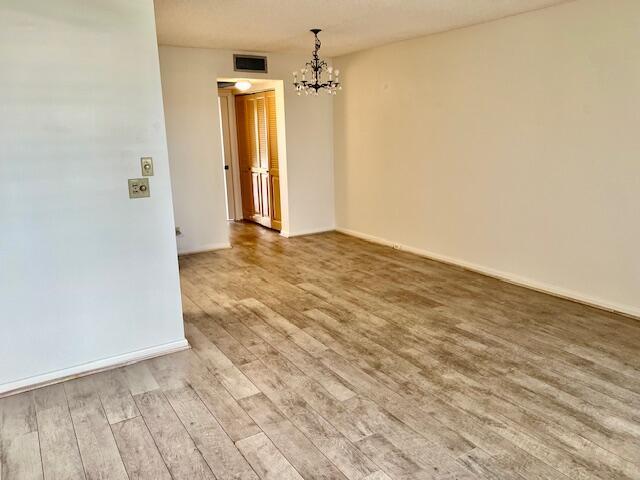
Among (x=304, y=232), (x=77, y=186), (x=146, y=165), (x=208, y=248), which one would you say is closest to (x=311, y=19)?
(x=146, y=165)

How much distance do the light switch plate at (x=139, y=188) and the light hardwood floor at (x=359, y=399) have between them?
109 cm

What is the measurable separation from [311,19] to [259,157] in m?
3.27

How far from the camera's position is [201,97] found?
5750mm

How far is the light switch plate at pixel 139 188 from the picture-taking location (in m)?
3.00

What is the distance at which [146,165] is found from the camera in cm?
303

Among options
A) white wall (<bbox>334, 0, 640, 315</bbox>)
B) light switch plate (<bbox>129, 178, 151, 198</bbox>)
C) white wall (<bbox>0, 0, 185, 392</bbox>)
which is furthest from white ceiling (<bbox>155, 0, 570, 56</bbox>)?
light switch plate (<bbox>129, 178, 151, 198</bbox>)

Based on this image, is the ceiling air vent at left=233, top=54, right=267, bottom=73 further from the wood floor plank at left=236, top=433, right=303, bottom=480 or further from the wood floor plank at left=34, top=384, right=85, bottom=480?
the wood floor plank at left=236, top=433, right=303, bottom=480

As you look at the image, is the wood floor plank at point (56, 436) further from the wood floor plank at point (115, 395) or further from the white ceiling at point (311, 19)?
the white ceiling at point (311, 19)

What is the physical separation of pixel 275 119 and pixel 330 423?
5049mm

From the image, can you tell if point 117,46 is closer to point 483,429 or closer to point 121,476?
point 121,476

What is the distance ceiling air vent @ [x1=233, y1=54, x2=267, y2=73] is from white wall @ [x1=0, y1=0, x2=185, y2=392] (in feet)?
10.2

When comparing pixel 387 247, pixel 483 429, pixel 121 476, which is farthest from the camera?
pixel 387 247

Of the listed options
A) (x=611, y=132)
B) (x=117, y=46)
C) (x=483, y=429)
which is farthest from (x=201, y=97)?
(x=483, y=429)

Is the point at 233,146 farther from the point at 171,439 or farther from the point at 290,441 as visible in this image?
the point at 290,441
